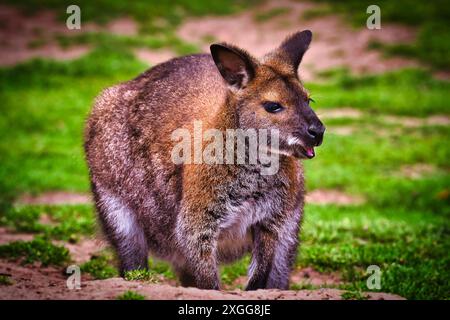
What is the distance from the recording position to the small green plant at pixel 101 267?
787 cm

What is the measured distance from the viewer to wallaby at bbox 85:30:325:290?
233 inches

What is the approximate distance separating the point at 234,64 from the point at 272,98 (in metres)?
0.47

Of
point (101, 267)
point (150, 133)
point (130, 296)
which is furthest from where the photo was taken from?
point (101, 267)

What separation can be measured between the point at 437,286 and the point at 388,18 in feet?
65.2

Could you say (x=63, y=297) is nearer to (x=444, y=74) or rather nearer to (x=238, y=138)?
(x=238, y=138)

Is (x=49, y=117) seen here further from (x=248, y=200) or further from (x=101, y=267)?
(x=248, y=200)

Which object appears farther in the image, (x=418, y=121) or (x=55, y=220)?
(x=418, y=121)

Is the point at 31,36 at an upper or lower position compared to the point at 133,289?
upper

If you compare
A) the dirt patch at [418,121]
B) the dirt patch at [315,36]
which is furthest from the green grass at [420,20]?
the dirt patch at [418,121]

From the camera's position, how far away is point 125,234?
281 inches

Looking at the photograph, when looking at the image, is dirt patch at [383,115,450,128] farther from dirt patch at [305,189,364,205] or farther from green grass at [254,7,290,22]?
green grass at [254,7,290,22]

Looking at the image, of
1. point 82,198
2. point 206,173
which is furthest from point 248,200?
point 82,198

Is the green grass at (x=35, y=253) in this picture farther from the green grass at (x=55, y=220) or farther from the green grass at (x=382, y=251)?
the green grass at (x=382, y=251)
